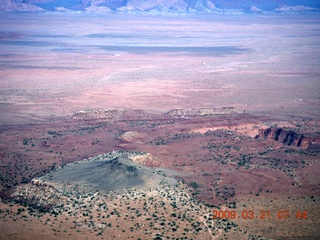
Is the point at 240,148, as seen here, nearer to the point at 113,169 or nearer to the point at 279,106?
the point at 113,169

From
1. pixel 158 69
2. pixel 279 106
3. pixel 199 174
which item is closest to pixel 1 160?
pixel 199 174

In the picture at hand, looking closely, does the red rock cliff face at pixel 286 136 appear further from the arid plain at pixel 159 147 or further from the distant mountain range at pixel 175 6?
the distant mountain range at pixel 175 6
